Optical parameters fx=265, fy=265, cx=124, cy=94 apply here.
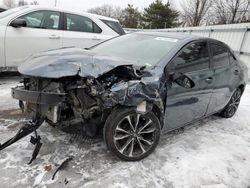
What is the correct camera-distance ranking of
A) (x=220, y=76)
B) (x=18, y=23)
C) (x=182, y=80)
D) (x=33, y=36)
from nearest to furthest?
1. (x=182, y=80)
2. (x=220, y=76)
3. (x=18, y=23)
4. (x=33, y=36)

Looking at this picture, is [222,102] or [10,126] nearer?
[10,126]

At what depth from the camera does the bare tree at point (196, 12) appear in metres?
33.9

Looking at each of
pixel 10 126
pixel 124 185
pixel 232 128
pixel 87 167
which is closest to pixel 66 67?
pixel 87 167

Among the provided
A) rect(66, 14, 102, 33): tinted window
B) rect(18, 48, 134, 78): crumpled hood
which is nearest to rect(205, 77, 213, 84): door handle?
rect(18, 48, 134, 78): crumpled hood

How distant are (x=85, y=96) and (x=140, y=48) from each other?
131 centimetres

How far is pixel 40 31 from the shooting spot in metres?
5.95

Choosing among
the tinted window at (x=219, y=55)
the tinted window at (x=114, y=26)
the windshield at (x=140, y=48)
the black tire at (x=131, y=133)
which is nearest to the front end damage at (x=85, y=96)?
the black tire at (x=131, y=133)

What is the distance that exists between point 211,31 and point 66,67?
10.7 metres

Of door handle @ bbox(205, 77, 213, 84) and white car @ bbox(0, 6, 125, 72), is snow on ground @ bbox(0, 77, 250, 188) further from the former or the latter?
white car @ bbox(0, 6, 125, 72)

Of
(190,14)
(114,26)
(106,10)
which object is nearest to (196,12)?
(190,14)

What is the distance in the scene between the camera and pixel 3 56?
5.57 metres

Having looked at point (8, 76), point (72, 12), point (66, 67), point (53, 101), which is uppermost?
point (72, 12)

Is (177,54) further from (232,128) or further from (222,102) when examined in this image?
(232,128)

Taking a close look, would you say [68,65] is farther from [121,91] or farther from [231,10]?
[231,10]
